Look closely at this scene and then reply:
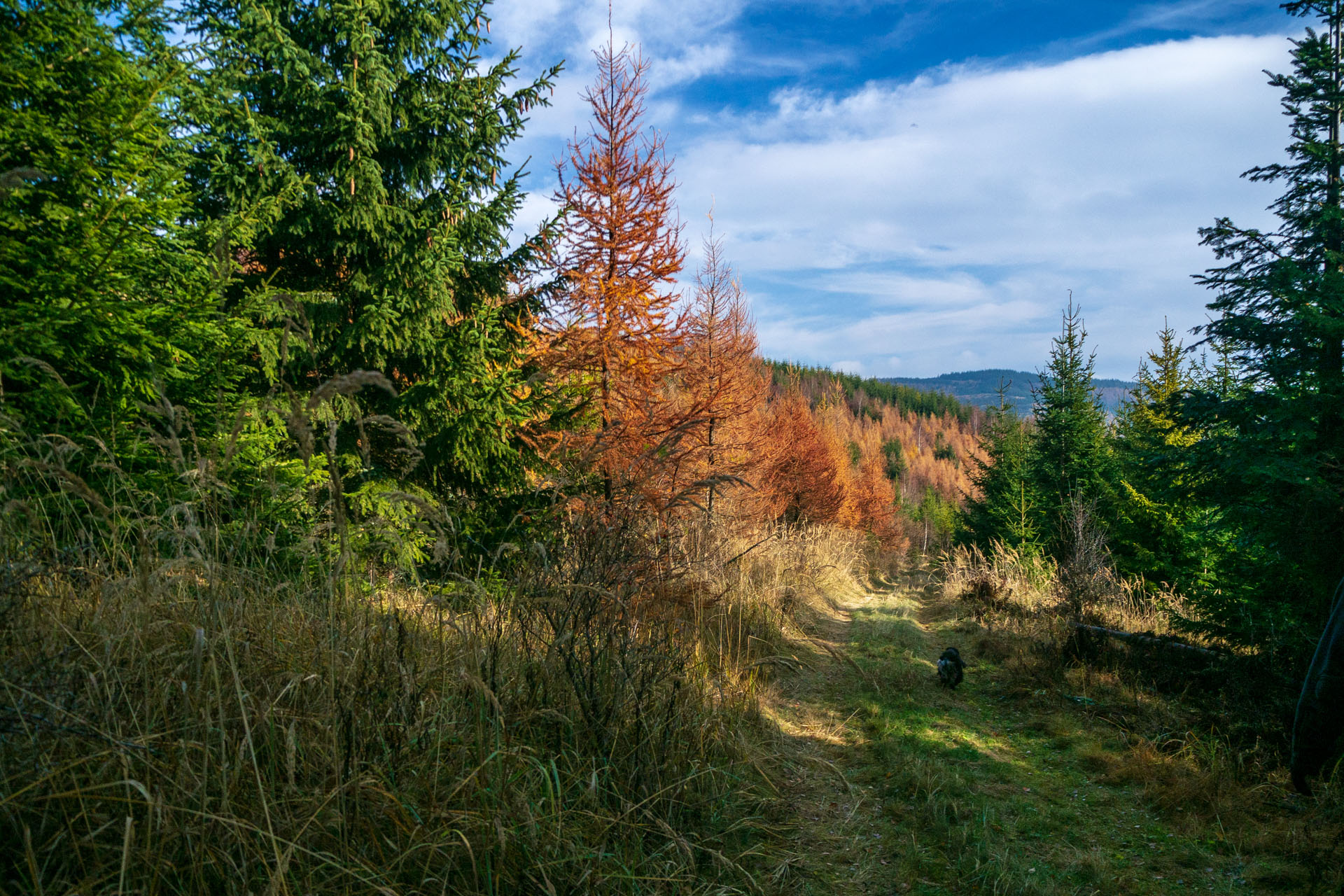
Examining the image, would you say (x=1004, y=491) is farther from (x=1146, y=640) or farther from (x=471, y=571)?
(x=471, y=571)

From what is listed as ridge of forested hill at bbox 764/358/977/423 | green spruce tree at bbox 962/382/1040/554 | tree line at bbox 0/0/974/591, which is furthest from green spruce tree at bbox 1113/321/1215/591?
ridge of forested hill at bbox 764/358/977/423

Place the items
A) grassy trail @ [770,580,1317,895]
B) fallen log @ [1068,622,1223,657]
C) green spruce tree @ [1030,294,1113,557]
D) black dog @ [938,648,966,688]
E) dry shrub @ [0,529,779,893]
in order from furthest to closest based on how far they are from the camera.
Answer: green spruce tree @ [1030,294,1113,557] < black dog @ [938,648,966,688] < fallen log @ [1068,622,1223,657] < grassy trail @ [770,580,1317,895] < dry shrub @ [0,529,779,893]

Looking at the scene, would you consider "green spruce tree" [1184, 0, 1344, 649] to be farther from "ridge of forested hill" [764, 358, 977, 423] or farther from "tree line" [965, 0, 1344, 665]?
"ridge of forested hill" [764, 358, 977, 423]

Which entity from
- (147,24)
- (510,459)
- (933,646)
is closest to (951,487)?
(933,646)

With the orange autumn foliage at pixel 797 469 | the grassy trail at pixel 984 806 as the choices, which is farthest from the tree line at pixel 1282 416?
the orange autumn foliage at pixel 797 469

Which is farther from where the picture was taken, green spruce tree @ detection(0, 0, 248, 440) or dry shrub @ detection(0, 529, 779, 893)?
green spruce tree @ detection(0, 0, 248, 440)

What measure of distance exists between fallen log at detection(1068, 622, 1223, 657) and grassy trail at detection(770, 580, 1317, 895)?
0.86 meters

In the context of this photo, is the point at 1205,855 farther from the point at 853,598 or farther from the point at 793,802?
the point at 853,598

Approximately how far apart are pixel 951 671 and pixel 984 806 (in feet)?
9.68

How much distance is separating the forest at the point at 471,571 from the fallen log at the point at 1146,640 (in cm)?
7

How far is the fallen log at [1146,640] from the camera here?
5695 mm

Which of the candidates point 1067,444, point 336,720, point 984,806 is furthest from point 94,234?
point 1067,444

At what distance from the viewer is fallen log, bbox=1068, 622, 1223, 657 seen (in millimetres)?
5695

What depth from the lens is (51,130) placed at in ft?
15.2
